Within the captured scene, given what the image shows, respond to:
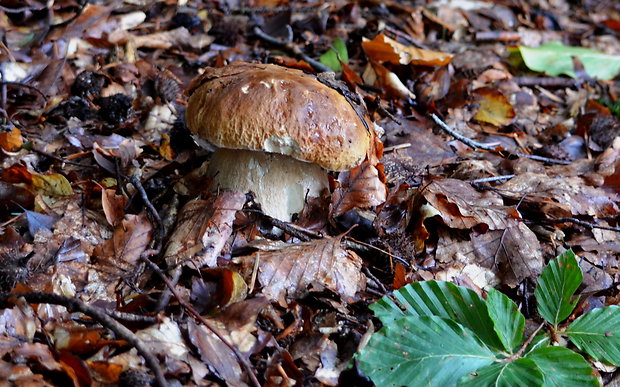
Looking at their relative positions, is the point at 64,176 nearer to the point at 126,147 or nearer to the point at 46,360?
the point at 126,147

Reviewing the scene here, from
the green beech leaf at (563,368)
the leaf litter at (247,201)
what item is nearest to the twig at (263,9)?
the leaf litter at (247,201)

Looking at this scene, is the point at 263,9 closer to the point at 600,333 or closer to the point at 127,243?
the point at 127,243

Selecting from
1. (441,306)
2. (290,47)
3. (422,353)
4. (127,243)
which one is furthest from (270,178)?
(290,47)

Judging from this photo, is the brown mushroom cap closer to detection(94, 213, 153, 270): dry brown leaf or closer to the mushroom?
the mushroom

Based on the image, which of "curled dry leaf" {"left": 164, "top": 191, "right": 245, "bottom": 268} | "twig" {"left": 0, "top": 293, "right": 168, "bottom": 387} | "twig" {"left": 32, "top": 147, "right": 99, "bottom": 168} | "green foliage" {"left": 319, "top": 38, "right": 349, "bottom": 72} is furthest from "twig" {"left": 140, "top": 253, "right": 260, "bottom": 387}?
"green foliage" {"left": 319, "top": 38, "right": 349, "bottom": 72}

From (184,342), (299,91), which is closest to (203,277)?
(184,342)
